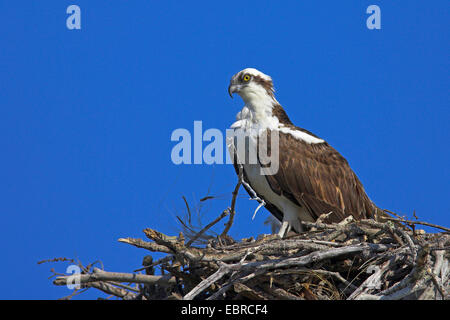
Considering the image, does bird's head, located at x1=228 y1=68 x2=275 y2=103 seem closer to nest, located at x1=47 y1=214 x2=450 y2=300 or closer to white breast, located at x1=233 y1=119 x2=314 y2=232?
white breast, located at x1=233 y1=119 x2=314 y2=232

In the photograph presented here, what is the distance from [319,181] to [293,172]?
424 mm

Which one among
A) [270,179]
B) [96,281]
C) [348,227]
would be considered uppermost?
[270,179]

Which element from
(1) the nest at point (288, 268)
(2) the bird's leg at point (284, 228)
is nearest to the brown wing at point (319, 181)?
(2) the bird's leg at point (284, 228)

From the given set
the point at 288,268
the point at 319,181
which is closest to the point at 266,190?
the point at 319,181

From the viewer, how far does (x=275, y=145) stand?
9.16 m

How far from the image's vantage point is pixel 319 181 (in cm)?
932

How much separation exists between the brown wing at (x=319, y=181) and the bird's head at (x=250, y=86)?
0.84 metres

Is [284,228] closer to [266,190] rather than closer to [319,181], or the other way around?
[266,190]

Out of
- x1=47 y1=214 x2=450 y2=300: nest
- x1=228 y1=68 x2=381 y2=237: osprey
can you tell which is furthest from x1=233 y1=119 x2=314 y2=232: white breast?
x1=47 y1=214 x2=450 y2=300: nest

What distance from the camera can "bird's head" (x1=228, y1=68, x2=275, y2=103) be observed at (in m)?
9.82
